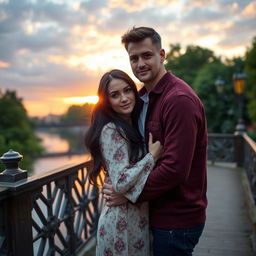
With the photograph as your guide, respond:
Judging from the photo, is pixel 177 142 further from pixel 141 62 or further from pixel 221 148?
pixel 221 148

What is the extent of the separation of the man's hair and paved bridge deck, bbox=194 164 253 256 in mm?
2717

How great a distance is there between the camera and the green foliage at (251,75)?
69.6 feet

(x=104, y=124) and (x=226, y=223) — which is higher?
(x=104, y=124)

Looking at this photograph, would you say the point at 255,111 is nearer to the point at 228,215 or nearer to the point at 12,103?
the point at 228,215

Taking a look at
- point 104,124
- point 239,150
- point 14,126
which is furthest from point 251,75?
point 14,126

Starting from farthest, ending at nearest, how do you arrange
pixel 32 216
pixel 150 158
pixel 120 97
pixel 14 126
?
pixel 14 126, pixel 32 216, pixel 120 97, pixel 150 158

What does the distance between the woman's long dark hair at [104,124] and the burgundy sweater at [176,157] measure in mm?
111

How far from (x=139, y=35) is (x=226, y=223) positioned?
3.78 metres

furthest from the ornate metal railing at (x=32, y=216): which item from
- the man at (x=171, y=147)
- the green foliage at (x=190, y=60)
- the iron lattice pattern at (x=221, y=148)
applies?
the green foliage at (x=190, y=60)

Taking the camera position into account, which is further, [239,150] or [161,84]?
[239,150]

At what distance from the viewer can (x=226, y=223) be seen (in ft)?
14.5

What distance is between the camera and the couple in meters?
1.51

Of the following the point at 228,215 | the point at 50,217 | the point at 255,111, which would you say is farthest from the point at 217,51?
the point at 50,217

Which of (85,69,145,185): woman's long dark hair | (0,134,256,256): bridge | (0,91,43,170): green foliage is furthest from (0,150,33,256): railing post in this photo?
(0,91,43,170): green foliage
